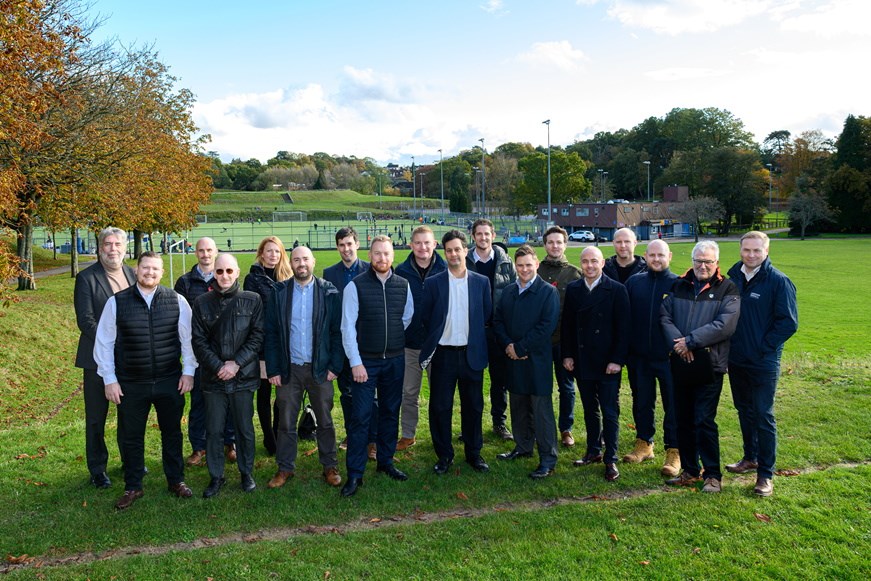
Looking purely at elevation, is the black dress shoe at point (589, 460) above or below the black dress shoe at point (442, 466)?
below

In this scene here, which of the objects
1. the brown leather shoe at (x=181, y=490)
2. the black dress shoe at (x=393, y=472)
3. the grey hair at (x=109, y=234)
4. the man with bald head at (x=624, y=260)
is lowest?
the black dress shoe at (x=393, y=472)

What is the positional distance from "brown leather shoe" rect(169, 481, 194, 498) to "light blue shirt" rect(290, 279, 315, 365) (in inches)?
57.7

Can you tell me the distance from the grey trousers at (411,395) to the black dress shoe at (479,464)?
963 millimetres

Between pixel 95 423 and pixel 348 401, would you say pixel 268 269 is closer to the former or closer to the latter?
pixel 348 401

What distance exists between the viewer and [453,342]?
19.3 ft

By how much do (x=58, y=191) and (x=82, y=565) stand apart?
17.5 meters

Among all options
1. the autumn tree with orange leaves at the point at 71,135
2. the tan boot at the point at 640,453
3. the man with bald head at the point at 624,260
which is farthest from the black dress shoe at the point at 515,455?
the autumn tree with orange leaves at the point at 71,135

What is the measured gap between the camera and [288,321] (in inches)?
217

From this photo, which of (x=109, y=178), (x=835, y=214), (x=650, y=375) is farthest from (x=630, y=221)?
(x=650, y=375)

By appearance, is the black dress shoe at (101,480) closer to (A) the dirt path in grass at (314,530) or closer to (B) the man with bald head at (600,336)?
(A) the dirt path in grass at (314,530)

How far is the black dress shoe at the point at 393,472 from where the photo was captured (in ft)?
18.7

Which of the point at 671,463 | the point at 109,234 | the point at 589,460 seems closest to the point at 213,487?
the point at 109,234

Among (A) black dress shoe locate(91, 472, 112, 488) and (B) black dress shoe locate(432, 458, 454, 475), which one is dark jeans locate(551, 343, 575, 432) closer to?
(B) black dress shoe locate(432, 458, 454, 475)

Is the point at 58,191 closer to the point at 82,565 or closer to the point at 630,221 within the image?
the point at 82,565
